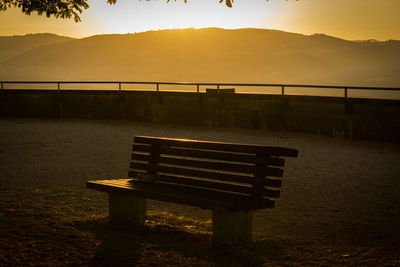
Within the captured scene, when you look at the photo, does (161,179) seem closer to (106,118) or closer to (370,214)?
(370,214)

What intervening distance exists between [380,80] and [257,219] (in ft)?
479

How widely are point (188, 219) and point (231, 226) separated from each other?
1468 mm

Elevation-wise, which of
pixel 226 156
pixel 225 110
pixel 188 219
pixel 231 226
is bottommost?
pixel 188 219

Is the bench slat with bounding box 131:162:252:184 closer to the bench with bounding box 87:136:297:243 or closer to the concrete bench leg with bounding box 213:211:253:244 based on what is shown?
the bench with bounding box 87:136:297:243

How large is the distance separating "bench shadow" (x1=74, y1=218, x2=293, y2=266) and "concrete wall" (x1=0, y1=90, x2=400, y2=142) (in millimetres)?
10511

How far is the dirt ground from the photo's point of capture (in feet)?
14.2

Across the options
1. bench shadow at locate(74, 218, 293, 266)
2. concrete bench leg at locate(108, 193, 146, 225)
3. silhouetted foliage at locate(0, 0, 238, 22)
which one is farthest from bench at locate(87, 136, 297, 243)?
silhouetted foliage at locate(0, 0, 238, 22)

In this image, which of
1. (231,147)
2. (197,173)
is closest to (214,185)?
(197,173)

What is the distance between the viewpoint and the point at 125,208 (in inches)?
213

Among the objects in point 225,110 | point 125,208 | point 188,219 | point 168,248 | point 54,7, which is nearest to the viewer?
point 168,248

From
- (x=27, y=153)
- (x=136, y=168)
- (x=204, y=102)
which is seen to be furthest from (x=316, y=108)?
(x=136, y=168)

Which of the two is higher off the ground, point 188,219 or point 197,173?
point 197,173

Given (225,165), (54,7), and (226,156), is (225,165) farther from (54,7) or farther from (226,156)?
(54,7)

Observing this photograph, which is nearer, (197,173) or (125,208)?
(197,173)
